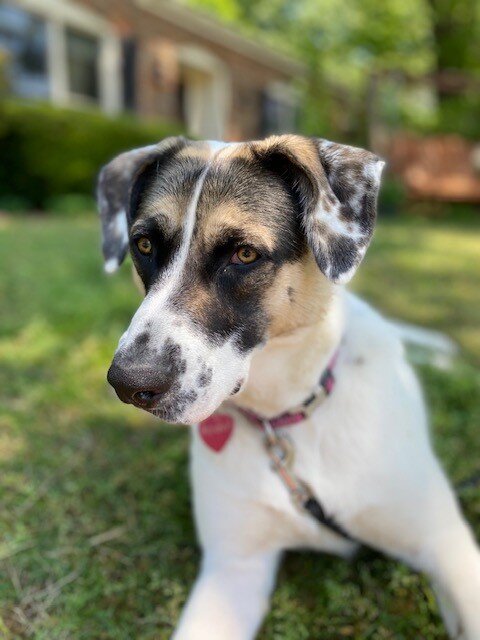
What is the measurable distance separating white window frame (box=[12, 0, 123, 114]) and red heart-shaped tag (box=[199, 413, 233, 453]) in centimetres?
1156

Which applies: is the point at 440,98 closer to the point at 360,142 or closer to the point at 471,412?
the point at 360,142

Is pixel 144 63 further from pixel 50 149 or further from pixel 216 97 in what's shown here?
pixel 50 149

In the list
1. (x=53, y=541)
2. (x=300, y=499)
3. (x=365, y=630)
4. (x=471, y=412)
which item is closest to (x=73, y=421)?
(x=53, y=541)

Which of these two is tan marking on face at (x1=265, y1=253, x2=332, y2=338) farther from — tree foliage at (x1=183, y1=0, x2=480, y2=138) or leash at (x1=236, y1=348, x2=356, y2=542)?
tree foliage at (x1=183, y1=0, x2=480, y2=138)

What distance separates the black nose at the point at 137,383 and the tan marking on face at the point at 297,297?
423 mm

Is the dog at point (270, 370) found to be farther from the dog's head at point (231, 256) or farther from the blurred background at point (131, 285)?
the blurred background at point (131, 285)

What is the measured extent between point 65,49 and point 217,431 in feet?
40.7

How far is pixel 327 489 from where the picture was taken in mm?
2123

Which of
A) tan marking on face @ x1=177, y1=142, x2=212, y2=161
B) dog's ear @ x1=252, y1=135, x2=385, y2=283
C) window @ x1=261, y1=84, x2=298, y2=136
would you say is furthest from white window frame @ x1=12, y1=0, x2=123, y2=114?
dog's ear @ x1=252, y1=135, x2=385, y2=283

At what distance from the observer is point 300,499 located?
2.14 m

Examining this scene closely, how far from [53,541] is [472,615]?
152cm

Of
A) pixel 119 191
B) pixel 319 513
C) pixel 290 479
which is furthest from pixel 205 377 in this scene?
pixel 119 191

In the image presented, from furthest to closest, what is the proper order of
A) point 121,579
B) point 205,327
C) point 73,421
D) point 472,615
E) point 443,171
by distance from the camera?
1. point 443,171
2. point 73,421
3. point 121,579
4. point 472,615
5. point 205,327

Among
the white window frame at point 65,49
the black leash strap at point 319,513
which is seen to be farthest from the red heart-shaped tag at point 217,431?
the white window frame at point 65,49
